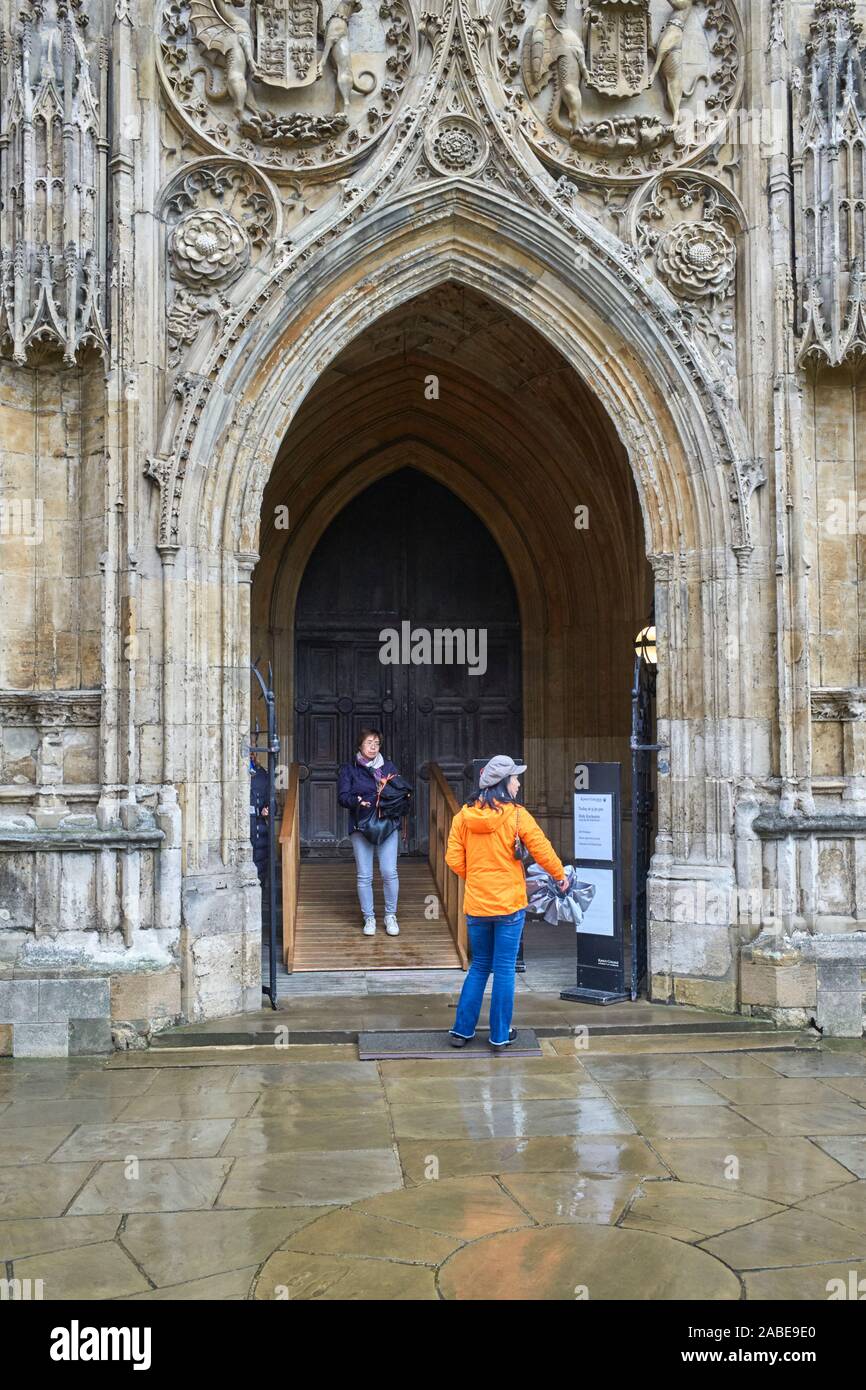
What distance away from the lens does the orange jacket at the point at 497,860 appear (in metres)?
6.62

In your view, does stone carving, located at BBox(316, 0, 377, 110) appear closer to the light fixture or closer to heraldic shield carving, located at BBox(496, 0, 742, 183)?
heraldic shield carving, located at BBox(496, 0, 742, 183)

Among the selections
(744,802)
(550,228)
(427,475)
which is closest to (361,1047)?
(744,802)

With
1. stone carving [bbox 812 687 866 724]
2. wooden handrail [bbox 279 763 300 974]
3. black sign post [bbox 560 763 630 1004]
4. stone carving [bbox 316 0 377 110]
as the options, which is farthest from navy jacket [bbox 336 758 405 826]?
stone carving [bbox 316 0 377 110]

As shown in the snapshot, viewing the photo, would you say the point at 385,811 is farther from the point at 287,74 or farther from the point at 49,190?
the point at 287,74

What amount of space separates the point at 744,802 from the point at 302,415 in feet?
19.2

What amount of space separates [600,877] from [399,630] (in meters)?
5.47

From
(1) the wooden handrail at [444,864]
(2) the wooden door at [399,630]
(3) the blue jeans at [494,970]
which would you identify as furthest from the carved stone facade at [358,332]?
(2) the wooden door at [399,630]

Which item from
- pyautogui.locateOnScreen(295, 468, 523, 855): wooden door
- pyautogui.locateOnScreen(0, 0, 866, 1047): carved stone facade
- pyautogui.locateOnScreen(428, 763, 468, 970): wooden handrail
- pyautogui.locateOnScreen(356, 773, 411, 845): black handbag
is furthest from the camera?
pyautogui.locateOnScreen(295, 468, 523, 855): wooden door

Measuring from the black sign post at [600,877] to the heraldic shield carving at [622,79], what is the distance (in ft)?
12.7

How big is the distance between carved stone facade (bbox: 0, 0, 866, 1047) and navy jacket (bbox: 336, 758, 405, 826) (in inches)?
61.4

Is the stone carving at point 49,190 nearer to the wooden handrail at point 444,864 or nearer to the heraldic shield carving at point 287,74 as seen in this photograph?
the heraldic shield carving at point 287,74

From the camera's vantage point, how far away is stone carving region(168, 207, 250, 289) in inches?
299

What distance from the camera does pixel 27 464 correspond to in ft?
24.4

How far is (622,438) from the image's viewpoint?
807 centimetres
